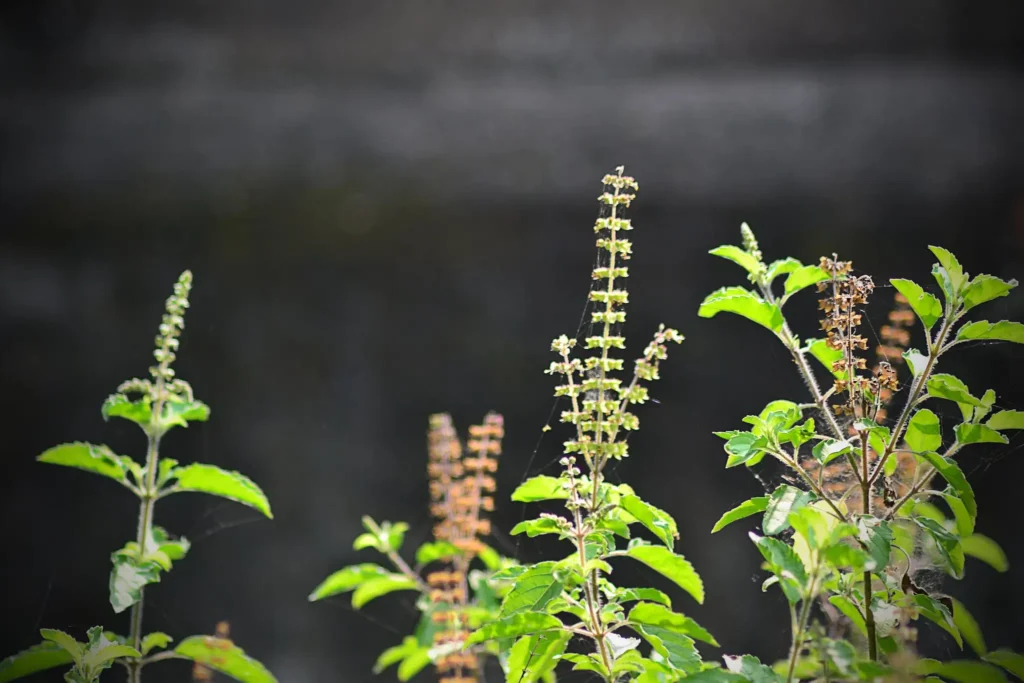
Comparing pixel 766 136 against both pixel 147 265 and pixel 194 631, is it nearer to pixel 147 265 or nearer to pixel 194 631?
pixel 147 265

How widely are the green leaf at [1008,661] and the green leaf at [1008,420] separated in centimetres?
15

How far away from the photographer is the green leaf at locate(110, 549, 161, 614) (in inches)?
22.2

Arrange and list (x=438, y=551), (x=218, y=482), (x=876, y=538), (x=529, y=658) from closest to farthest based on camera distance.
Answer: (x=876, y=538) < (x=529, y=658) < (x=218, y=482) < (x=438, y=551)

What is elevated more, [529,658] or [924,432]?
[924,432]

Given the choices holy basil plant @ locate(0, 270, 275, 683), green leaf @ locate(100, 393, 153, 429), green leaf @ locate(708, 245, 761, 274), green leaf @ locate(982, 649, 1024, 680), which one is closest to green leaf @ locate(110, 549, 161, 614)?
holy basil plant @ locate(0, 270, 275, 683)

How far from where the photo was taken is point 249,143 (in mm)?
1346

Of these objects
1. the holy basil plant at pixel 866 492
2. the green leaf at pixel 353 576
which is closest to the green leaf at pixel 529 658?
the holy basil plant at pixel 866 492

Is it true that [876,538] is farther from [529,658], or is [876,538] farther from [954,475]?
[529,658]

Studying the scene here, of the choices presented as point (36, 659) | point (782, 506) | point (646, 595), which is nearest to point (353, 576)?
point (36, 659)

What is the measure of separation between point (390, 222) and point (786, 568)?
102 cm

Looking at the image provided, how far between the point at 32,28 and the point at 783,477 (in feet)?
4.29

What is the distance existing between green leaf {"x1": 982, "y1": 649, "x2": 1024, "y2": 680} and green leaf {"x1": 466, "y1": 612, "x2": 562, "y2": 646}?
0.30 meters

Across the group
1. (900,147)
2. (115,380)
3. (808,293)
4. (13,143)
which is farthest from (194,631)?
(900,147)

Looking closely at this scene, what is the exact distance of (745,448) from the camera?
51 cm
